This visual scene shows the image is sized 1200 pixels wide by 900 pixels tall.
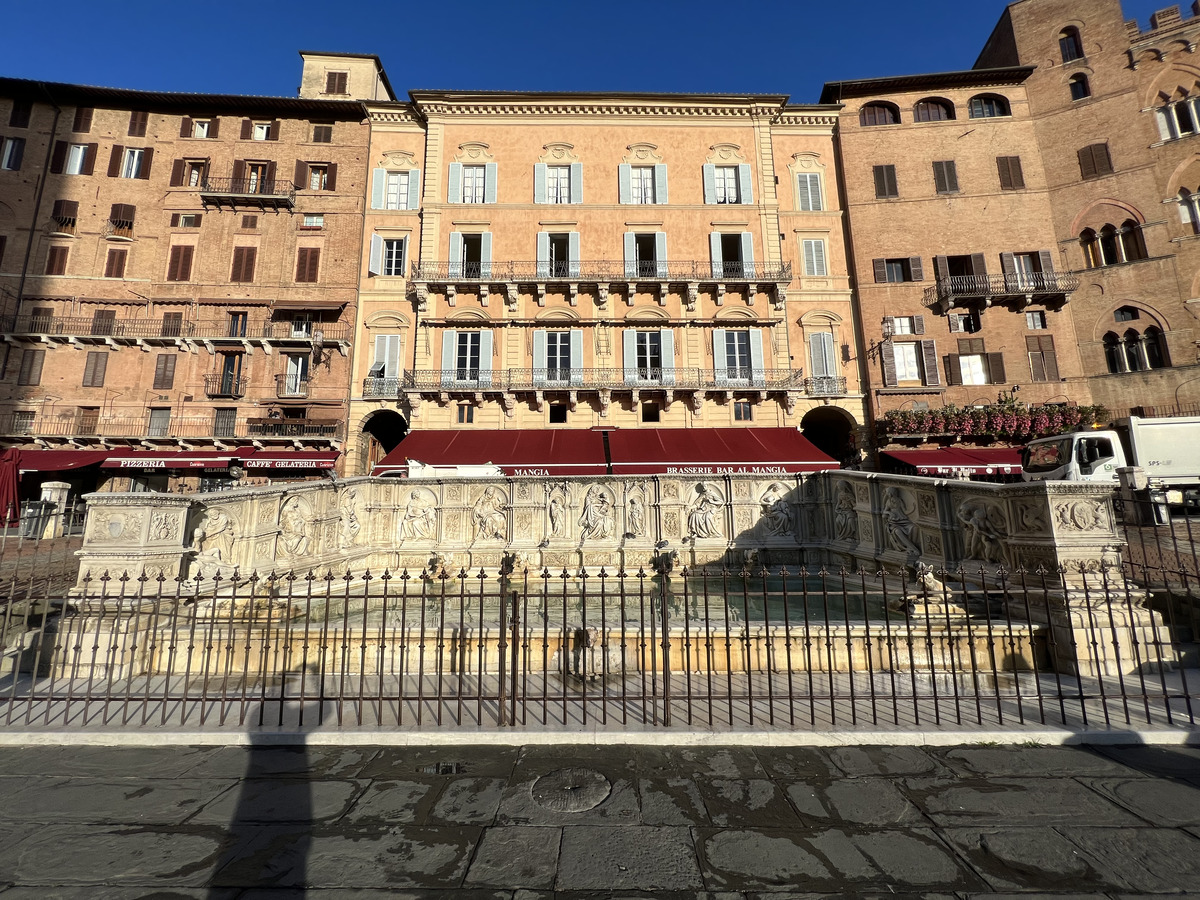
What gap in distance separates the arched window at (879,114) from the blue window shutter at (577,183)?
1394 cm

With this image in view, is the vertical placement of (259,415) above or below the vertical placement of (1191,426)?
above

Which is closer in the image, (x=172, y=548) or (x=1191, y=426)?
(x=172, y=548)

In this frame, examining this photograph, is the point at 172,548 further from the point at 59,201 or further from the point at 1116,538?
the point at 59,201

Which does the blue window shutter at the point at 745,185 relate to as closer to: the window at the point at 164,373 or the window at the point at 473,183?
the window at the point at 473,183

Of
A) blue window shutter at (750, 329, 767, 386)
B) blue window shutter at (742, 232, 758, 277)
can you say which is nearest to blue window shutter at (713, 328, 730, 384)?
blue window shutter at (750, 329, 767, 386)

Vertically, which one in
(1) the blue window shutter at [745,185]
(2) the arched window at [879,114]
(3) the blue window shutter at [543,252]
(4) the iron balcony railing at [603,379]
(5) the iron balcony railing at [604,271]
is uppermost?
(2) the arched window at [879,114]

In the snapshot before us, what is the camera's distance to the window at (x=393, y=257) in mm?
22656

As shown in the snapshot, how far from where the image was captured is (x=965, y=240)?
74.8 feet

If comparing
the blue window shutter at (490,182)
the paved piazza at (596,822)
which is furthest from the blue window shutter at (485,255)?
the paved piazza at (596,822)

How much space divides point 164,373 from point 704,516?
25.2 metres

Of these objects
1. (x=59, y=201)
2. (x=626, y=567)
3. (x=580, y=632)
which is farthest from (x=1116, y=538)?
(x=59, y=201)

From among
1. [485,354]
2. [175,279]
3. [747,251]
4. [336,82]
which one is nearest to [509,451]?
[485,354]

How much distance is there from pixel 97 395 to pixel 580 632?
2815 cm

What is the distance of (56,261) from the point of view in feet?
76.0
